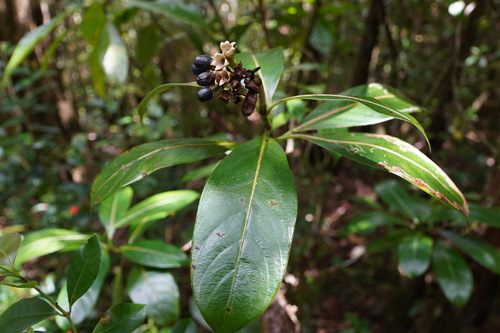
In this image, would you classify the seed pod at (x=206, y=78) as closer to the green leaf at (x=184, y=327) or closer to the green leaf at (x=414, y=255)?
the green leaf at (x=184, y=327)

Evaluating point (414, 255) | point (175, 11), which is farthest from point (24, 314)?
point (414, 255)

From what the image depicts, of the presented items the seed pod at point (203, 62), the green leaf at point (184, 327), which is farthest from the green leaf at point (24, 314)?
the seed pod at point (203, 62)

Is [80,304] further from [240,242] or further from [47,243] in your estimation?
[240,242]

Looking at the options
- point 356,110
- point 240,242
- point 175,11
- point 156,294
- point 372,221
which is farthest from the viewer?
point 372,221

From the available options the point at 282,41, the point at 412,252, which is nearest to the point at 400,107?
the point at 412,252

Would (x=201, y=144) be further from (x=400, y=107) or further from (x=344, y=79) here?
(x=344, y=79)

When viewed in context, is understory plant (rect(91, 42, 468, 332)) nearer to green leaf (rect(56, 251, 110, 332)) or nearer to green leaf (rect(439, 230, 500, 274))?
green leaf (rect(56, 251, 110, 332))

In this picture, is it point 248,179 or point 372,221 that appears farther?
point 372,221
